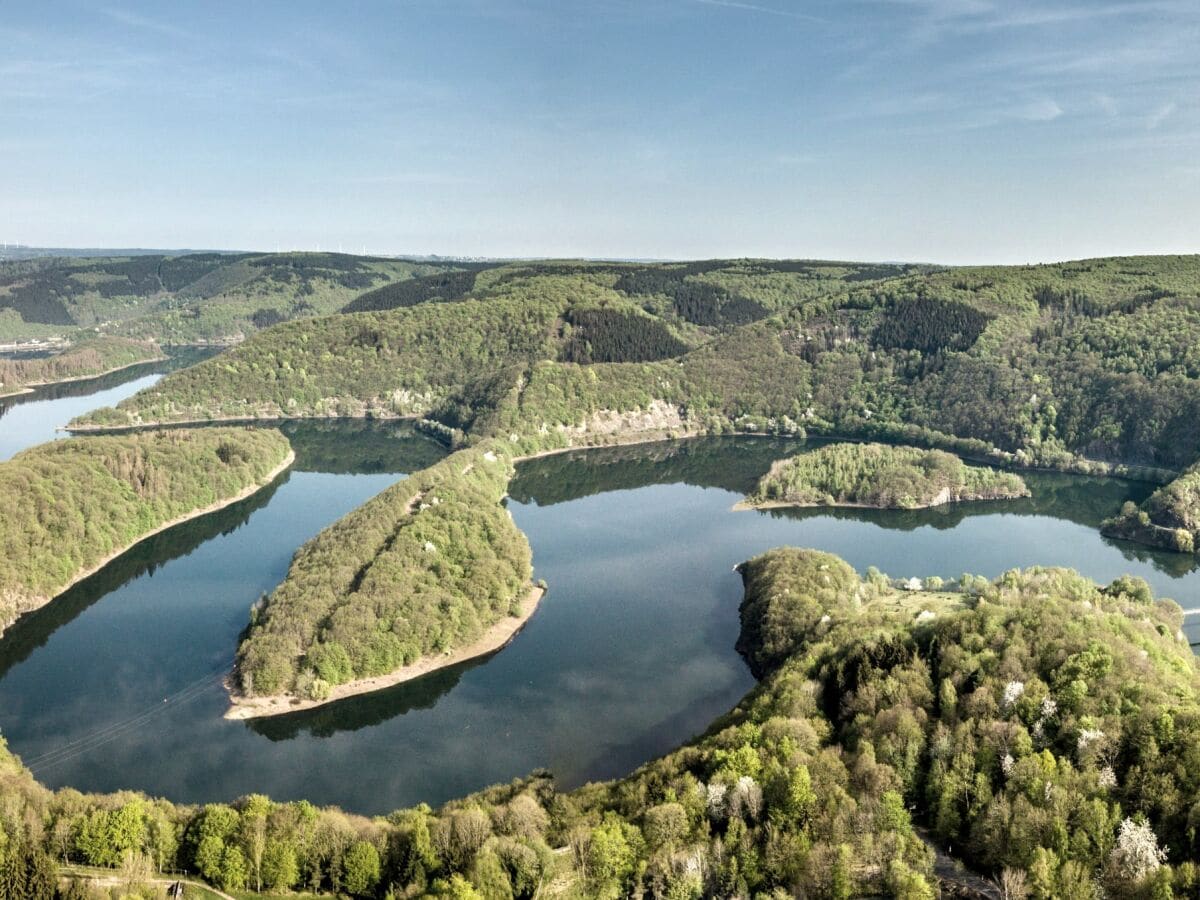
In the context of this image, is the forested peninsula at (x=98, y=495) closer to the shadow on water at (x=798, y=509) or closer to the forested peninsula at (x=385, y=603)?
the forested peninsula at (x=385, y=603)

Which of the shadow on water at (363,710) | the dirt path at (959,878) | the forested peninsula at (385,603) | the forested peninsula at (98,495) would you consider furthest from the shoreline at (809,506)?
the dirt path at (959,878)

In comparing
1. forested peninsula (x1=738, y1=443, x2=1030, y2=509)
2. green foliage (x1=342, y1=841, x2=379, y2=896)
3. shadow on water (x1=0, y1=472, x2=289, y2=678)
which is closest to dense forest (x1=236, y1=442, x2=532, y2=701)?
shadow on water (x1=0, y1=472, x2=289, y2=678)

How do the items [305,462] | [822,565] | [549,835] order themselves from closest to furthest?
[549,835] → [822,565] → [305,462]

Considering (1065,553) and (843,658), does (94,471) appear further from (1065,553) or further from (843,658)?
(1065,553)

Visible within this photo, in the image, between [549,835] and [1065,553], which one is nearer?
[549,835]

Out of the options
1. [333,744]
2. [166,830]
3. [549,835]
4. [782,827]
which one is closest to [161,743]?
[333,744]
